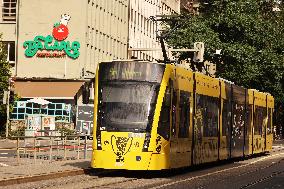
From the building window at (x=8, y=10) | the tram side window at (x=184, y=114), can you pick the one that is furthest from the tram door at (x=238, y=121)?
the building window at (x=8, y=10)

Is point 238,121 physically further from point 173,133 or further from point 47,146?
point 173,133

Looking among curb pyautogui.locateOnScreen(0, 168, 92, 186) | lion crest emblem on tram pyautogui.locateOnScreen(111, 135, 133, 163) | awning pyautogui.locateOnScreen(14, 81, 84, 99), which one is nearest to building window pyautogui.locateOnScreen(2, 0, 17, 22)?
awning pyautogui.locateOnScreen(14, 81, 84, 99)

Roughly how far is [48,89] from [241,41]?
1460 cm

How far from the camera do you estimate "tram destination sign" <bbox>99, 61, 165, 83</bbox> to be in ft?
86.8

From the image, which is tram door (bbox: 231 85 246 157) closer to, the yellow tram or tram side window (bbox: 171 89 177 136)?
the yellow tram

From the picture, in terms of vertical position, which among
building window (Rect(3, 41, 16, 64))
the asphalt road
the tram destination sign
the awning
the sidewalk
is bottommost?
the asphalt road

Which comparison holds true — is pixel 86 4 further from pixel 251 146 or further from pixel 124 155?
pixel 124 155

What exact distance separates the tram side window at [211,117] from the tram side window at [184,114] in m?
2.83

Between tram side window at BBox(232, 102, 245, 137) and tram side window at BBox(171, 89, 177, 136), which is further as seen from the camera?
tram side window at BBox(232, 102, 245, 137)

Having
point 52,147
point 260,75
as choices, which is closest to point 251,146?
point 52,147

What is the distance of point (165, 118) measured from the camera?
26.4m

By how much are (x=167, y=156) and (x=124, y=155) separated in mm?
1481

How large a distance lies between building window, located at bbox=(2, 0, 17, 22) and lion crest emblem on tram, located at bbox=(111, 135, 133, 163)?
163ft

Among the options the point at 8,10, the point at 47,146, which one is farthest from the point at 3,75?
the point at 47,146
